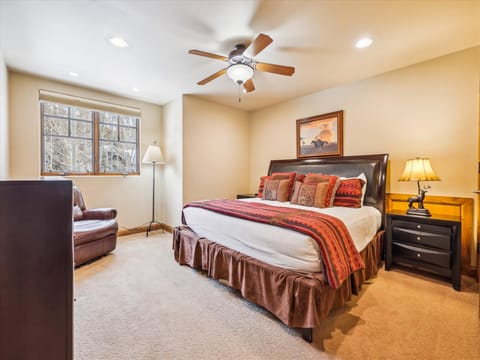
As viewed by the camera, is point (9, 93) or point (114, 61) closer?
point (114, 61)

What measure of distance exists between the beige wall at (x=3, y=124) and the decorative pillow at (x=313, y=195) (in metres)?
3.74

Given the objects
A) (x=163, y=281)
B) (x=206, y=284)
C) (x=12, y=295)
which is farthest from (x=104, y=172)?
(x=12, y=295)

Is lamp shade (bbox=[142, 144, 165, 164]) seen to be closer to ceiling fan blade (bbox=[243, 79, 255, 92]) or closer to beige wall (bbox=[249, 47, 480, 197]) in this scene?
ceiling fan blade (bbox=[243, 79, 255, 92])

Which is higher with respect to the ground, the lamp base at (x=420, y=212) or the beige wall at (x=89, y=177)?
the beige wall at (x=89, y=177)

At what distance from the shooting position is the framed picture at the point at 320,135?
3.75 m

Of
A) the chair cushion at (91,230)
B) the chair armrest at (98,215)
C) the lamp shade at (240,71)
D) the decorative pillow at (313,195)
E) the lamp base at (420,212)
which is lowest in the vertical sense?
the chair cushion at (91,230)

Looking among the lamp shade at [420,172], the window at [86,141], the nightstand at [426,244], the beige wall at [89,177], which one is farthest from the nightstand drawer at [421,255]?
the window at [86,141]

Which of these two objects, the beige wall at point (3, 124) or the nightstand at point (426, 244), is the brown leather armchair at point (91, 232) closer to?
the beige wall at point (3, 124)

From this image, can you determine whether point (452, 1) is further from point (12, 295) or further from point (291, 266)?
A: point (12, 295)

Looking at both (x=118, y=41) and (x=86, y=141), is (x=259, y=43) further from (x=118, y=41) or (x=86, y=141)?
(x=86, y=141)

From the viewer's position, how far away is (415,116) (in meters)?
2.97

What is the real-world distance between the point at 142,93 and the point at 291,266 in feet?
13.0

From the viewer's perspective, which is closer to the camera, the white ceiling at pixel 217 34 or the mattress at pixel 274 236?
the mattress at pixel 274 236

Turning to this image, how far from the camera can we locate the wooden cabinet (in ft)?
2.85
